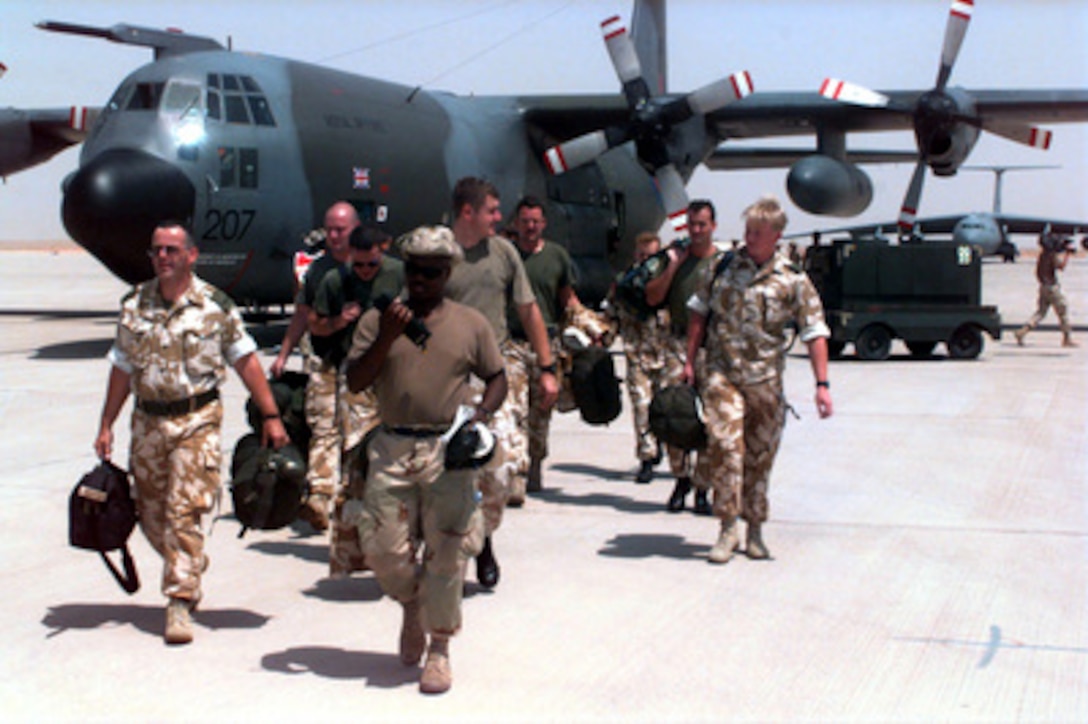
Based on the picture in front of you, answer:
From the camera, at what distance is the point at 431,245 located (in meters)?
4.71

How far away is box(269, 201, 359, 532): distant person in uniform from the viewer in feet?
21.9

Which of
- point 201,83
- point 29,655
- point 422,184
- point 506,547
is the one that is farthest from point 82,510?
point 422,184

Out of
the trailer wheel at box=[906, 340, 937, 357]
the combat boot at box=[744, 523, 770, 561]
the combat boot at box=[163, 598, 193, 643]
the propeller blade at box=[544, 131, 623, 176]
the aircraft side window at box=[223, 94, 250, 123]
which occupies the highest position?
the aircraft side window at box=[223, 94, 250, 123]

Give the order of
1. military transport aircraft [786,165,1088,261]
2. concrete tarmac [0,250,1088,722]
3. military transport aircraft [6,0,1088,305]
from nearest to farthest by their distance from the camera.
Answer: concrete tarmac [0,250,1088,722]
military transport aircraft [6,0,1088,305]
military transport aircraft [786,165,1088,261]

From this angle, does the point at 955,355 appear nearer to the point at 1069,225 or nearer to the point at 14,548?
the point at 14,548

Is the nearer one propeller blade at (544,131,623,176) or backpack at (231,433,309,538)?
backpack at (231,433,309,538)

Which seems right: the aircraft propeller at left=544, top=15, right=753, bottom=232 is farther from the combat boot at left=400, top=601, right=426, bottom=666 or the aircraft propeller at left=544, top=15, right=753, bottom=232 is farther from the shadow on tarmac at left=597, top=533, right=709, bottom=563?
the combat boot at left=400, top=601, right=426, bottom=666

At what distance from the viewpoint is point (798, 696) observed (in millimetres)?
4543

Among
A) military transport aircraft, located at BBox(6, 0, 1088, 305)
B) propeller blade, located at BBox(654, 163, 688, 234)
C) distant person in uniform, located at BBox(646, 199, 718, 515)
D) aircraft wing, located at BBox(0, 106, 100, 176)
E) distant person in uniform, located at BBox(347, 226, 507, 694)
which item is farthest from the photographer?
aircraft wing, located at BBox(0, 106, 100, 176)

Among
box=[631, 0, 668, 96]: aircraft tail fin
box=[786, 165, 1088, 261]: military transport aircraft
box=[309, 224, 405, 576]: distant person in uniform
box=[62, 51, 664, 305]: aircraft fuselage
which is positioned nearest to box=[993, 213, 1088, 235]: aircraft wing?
box=[786, 165, 1088, 261]: military transport aircraft

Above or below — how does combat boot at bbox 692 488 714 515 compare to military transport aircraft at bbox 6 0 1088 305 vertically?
below

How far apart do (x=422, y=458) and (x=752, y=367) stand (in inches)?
96.9

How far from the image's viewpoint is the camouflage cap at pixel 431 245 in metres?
4.71

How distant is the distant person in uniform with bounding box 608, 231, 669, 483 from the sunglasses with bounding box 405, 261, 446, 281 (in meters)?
3.99
